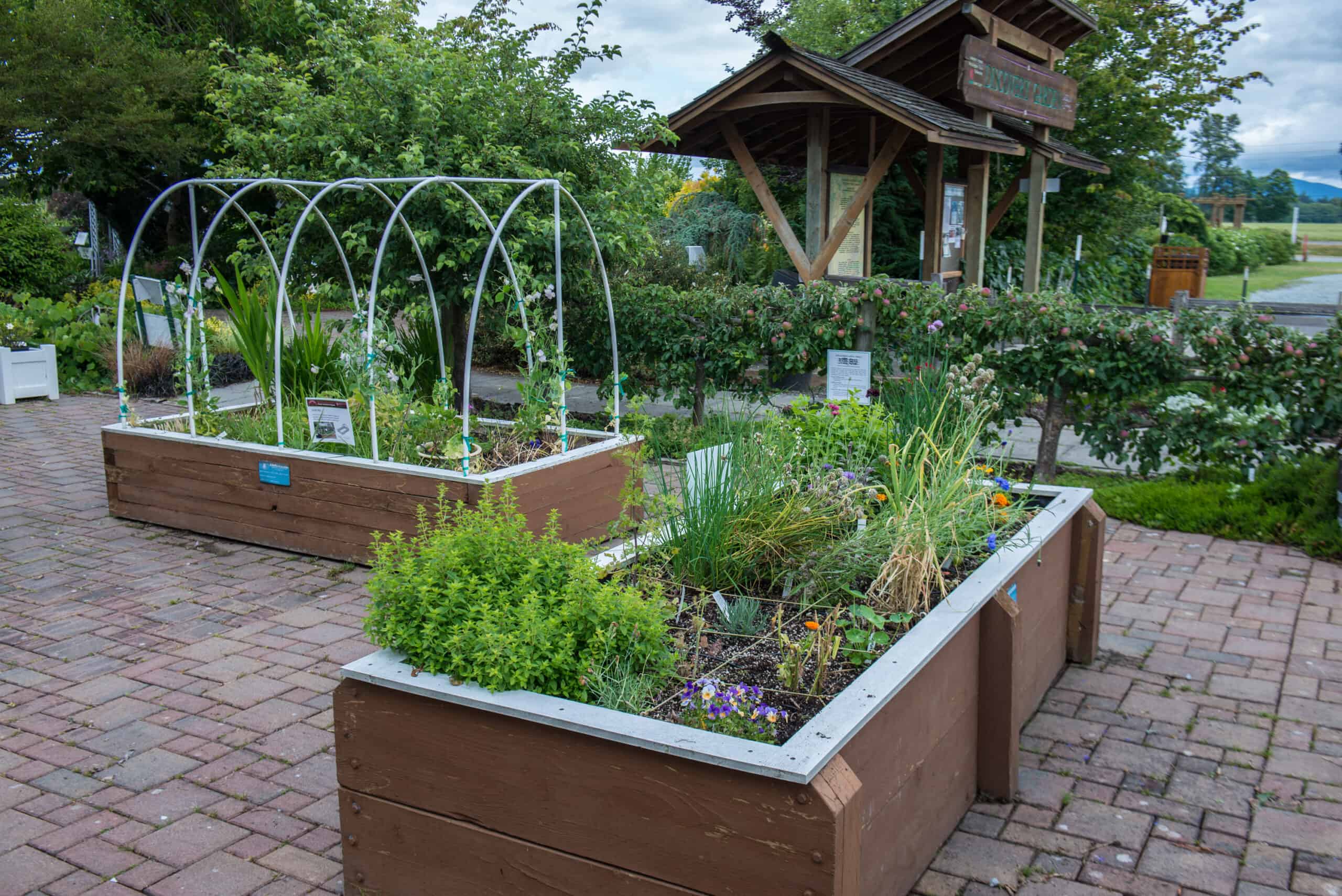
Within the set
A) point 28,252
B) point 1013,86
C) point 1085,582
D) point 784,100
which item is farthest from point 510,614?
point 28,252

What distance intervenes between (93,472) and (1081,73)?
12.5 m

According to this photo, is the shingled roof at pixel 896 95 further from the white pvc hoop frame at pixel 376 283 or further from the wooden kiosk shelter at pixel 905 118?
the white pvc hoop frame at pixel 376 283

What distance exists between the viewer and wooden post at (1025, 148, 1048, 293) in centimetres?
1141

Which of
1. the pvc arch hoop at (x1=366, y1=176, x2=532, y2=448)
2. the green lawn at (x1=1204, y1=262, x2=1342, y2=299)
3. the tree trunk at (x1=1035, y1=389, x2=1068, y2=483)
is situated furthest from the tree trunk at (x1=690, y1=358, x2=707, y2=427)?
the green lawn at (x1=1204, y1=262, x2=1342, y2=299)

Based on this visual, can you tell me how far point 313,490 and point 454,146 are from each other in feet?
8.68

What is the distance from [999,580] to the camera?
3365 millimetres

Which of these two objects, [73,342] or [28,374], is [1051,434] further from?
[73,342]

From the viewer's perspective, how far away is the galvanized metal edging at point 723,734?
217cm

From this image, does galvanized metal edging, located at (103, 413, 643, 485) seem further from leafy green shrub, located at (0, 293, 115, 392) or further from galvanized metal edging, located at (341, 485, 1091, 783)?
leafy green shrub, located at (0, 293, 115, 392)

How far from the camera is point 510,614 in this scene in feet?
8.84

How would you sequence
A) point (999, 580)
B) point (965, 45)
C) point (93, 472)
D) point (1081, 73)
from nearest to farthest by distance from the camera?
point (999, 580) → point (93, 472) → point (965, 45) → point (1081, 73)

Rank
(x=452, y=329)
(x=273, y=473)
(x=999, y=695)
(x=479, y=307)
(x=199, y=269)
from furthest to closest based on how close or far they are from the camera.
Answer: (x=452, y=329)
(x=199, y=269)
(x=273, y=473)
(x=479, y=307)
(x=999, y=695)

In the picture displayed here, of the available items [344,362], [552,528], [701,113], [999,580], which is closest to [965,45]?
[701,113]

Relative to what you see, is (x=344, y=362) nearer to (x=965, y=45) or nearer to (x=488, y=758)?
(x=488, y=758)
